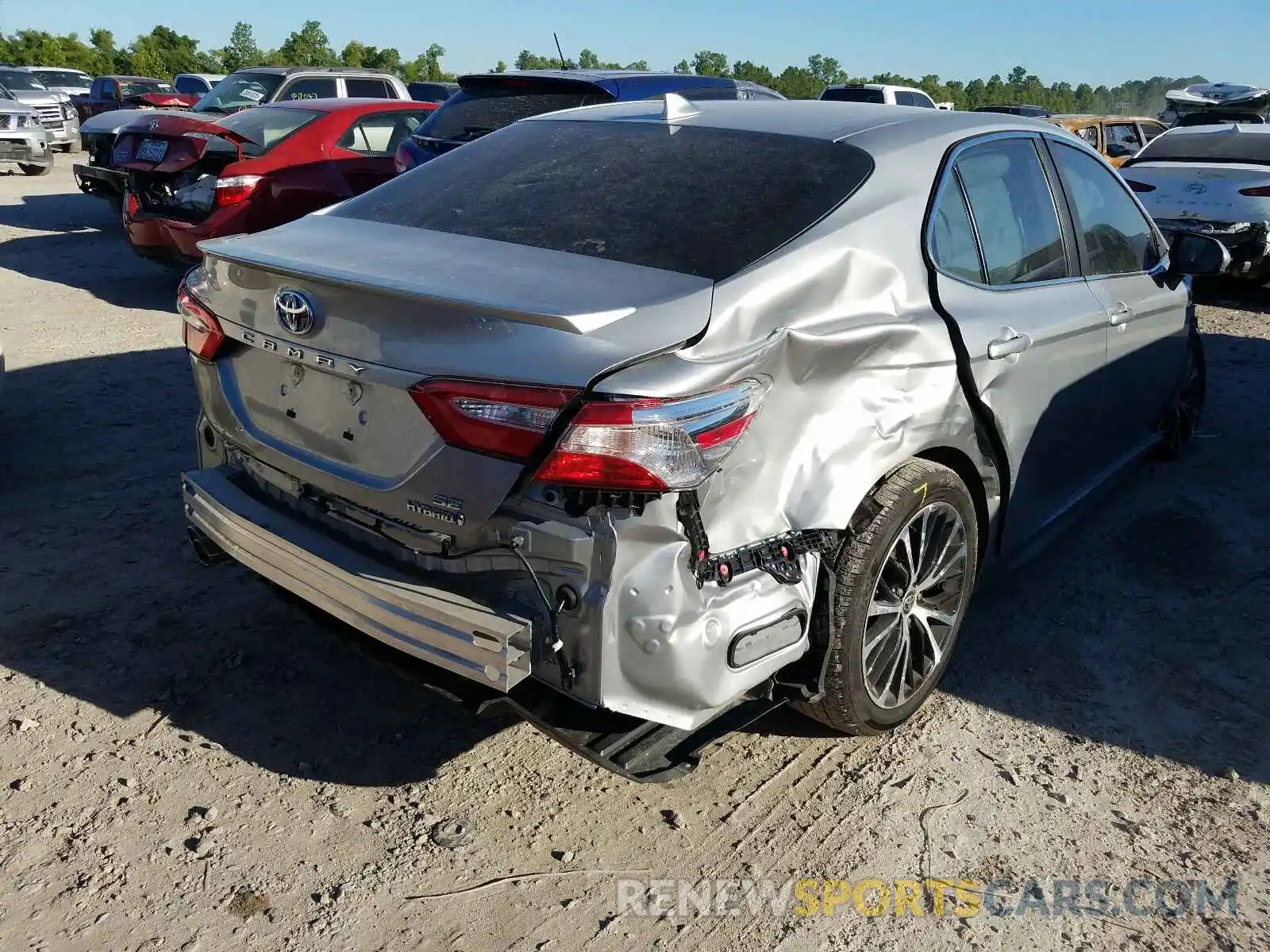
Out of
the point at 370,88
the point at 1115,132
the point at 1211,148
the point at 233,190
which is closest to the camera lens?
the point at 233,190

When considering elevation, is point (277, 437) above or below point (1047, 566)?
above

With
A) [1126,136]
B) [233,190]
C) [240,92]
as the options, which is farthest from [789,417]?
[1126,136]

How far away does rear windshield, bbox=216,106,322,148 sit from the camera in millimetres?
8434

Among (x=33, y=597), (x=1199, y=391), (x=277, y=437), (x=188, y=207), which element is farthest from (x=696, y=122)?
(x=188, y=207)

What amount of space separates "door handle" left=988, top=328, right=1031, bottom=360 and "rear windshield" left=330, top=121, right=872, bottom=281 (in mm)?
636

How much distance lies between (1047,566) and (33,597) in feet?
12.5

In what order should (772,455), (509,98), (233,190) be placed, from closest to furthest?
(772,455), (509,98), (233,190)

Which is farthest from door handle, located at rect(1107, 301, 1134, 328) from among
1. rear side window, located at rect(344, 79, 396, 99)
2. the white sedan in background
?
rear side window, located at rect(344, 79, 396, 99)

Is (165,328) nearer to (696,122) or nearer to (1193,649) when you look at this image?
(696,122)

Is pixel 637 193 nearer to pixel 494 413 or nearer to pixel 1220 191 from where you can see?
pixel 494 413

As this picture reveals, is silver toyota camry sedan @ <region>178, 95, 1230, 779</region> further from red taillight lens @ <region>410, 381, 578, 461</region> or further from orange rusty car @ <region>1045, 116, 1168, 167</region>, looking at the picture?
orange rusty car @ <region>1045, 116, 1168, 167</region>

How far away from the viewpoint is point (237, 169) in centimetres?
811

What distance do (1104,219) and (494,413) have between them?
2.89 metres

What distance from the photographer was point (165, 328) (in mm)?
7684
